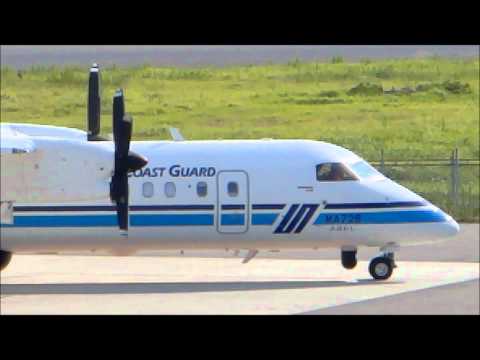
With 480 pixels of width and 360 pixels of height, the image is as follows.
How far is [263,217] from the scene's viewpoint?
69.4 feet

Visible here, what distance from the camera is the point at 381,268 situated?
2150 cm

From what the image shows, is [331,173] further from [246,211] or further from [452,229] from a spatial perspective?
[452,229]

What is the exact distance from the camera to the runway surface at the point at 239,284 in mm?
18594

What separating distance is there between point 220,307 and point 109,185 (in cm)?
241

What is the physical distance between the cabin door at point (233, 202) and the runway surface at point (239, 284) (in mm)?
1009

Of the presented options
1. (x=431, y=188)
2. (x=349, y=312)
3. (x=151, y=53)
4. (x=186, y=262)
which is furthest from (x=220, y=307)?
(x=151, y=53)

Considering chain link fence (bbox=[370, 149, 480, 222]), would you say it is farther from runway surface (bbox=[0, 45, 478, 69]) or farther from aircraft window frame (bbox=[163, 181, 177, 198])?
runway surface (bbox=[0, 45, 478, 69])

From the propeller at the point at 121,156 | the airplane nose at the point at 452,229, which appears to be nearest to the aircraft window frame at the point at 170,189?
the propeller at the point at 121,156

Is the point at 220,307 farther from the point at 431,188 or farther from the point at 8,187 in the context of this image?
the point at 431,188

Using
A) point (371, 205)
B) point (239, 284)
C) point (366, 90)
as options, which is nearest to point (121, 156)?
point (239, 284)

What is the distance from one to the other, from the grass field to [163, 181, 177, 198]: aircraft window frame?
663 inches

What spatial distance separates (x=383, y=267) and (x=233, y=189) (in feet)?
9.32

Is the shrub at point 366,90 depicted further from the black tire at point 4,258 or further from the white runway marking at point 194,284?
the black tire at point 4,258

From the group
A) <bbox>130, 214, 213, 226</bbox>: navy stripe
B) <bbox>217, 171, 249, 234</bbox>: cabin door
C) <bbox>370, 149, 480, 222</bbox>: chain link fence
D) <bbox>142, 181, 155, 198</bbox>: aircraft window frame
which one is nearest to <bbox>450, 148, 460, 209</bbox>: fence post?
<bbox>370, 149, 480, 222</bbox>: chain link fence
